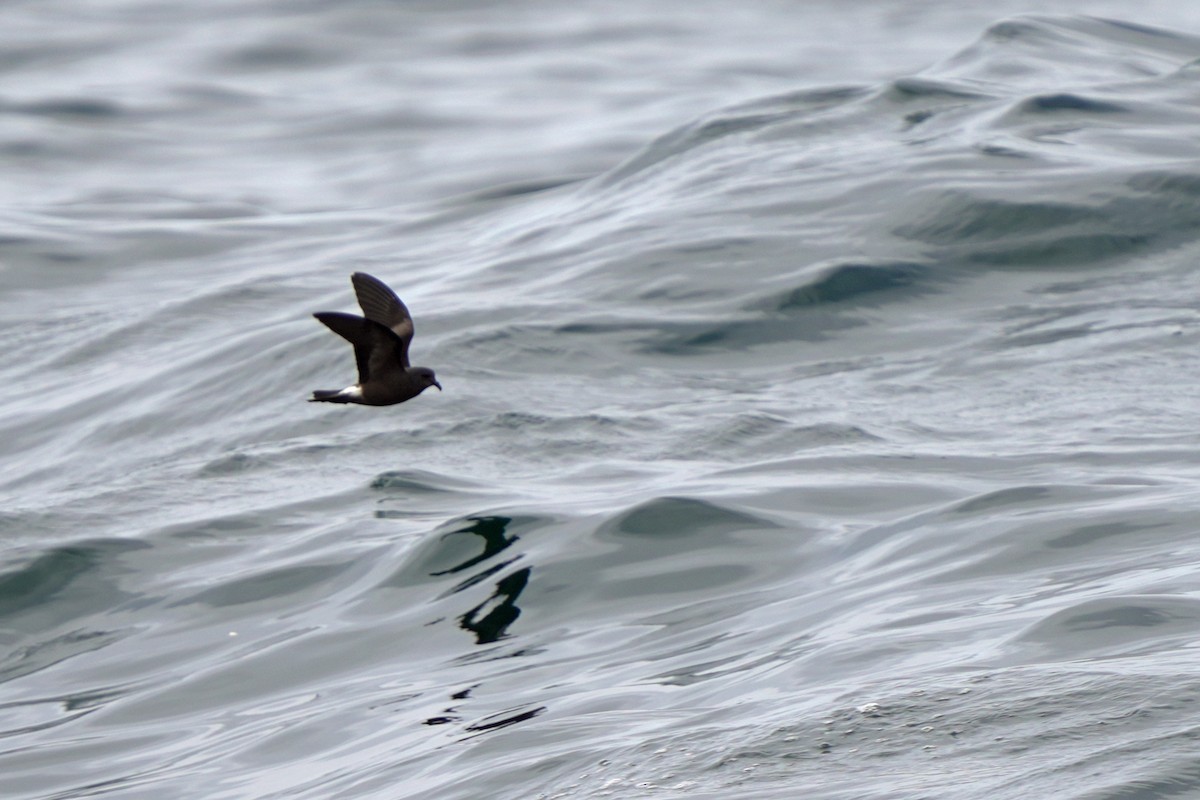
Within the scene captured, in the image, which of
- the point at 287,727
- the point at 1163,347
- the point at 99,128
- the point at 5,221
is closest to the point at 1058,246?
the point at 1163,347

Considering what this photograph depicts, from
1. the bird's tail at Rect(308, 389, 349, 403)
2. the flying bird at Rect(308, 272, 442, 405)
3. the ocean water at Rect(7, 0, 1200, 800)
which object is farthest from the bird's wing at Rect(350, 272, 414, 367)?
the ocean water at Rect(7, 0, 1200, 800)

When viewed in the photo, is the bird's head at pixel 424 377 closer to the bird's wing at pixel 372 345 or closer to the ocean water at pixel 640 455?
the bird's wing at pixel 372 345

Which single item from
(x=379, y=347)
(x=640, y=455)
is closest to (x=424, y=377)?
(x=379, y=347)

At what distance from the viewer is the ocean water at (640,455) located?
514 centimetres

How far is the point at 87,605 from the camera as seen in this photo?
8.03 m

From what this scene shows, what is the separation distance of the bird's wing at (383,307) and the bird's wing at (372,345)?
0.02m

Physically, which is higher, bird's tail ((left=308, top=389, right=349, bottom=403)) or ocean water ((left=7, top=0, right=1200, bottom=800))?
bird's tail ((left=308, top=389, right=349, bottom=403))

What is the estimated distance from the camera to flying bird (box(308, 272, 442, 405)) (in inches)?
267

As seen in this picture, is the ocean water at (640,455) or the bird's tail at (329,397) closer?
the ocean water at (640,455)

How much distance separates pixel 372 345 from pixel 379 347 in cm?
3

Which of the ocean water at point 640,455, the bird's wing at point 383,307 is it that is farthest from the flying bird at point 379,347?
the ocean water at point 640,455

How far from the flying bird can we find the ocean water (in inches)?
30.9

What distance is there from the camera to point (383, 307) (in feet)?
22.9

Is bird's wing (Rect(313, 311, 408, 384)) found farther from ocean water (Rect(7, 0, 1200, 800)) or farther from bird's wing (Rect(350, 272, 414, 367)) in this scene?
ocean water (Rect(7, 0, 1200, 800))
